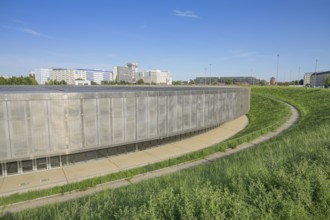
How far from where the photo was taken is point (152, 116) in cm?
1352

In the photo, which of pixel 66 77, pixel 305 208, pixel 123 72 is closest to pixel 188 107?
pixel 305 208

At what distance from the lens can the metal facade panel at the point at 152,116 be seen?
13.4m

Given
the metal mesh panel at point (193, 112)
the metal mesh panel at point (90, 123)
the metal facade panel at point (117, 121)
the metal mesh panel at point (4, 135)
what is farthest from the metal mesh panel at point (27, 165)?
the metal mesh panel at point (193, 112)

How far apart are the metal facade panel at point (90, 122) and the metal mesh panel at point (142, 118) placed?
240 cm

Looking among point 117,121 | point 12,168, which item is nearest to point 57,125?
point 12,168

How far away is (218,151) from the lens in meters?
12.0

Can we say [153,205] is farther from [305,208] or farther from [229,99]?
[229,99]

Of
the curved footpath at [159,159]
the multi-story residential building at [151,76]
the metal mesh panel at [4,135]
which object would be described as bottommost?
the curved footpath at [159,159]

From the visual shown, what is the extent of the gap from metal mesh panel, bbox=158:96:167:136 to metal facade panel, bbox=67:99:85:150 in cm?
461

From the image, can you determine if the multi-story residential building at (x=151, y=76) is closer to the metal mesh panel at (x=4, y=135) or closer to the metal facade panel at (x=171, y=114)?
the metal facade panel at (x=171, y=114)

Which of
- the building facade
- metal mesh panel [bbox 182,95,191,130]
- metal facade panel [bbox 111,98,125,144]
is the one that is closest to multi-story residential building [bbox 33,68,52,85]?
the building facade

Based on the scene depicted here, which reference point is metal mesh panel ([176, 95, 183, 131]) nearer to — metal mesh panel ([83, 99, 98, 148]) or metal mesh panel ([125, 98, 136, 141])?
metal mesh panel ([125, 98, 136, 141])

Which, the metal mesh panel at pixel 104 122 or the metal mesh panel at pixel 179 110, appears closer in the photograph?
the metal mesh panel at pixel 104 122

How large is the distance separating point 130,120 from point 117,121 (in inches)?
30.3
